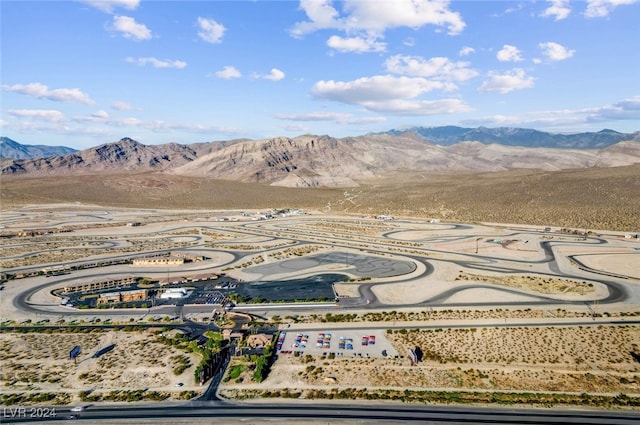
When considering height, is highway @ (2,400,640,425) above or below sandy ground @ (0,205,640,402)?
below

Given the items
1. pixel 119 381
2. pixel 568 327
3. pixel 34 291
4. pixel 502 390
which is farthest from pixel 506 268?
pixel 34 291

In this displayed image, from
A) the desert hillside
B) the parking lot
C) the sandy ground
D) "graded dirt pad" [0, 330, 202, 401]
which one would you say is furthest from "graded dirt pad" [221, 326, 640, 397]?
the desert hillside

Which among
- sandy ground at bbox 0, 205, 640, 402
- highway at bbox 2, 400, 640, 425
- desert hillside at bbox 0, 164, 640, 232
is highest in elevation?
desert hillside at bbox 0, 164, 640, 232

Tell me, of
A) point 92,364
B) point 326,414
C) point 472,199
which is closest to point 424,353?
point 326,414

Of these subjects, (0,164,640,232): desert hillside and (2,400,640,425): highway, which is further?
(0,164,640,232): desert hillside

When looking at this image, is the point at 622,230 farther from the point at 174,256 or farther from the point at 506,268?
the point at 174,256

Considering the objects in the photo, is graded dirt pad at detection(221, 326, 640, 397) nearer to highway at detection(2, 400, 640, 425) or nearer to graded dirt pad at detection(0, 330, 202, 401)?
highway at detection(2, 400, 640, 425)

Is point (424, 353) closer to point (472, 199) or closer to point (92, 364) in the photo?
point (92, 364)
